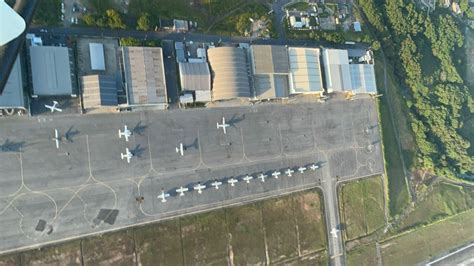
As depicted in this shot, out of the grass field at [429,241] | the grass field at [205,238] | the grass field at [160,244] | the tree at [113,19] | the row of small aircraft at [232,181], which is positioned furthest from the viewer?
the grass field at [429,241]

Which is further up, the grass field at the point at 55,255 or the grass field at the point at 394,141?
the grass field at the point at 394,141

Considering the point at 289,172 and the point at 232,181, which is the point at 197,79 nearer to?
the point at 232,181

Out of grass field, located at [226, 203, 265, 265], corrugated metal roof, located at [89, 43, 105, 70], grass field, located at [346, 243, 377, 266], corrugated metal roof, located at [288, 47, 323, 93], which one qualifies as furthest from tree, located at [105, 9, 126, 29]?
grass field, located at [346, 243, 377, 266]

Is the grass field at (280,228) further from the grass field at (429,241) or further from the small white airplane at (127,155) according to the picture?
the small white airplane at (127,155)

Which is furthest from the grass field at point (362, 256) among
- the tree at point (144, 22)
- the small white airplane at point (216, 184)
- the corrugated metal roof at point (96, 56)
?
the corrugated metal roof at point (96, 56)

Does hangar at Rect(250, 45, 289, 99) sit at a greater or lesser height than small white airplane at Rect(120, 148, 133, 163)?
greater

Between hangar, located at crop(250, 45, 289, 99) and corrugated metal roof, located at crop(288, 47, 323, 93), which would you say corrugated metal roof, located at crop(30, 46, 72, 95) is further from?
corrugated metal roof, located at crop(288, 47, 323, 93)

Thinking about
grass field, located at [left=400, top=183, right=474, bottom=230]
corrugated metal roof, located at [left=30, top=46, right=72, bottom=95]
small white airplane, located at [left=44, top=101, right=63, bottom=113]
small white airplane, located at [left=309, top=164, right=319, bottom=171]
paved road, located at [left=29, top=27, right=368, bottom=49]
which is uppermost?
paved road, located at [left=29, top=27, right=368, bottom=49]

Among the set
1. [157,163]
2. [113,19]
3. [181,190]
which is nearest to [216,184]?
[181,190]
